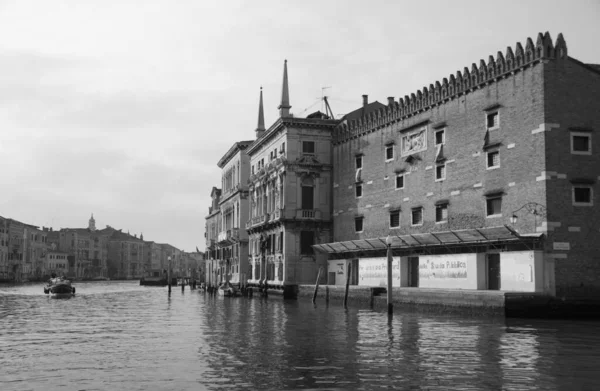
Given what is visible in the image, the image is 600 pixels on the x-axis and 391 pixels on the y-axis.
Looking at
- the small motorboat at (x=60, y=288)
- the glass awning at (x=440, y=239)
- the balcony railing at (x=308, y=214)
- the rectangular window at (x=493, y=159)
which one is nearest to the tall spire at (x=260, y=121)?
the balcony railing at (x=308, y=214)

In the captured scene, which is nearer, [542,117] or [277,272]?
[542,117]

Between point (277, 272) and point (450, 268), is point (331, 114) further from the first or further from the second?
point (450, 268)

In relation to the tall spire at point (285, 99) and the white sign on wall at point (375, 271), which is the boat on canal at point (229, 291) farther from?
the tall spire at point (285, 99)

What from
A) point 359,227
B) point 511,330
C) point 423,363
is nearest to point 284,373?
point 423,363

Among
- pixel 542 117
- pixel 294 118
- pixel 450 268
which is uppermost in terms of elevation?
pixel 294 118

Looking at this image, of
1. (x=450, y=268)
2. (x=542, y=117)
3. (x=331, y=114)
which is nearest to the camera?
(x=542, y=117)

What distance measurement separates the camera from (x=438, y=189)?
4300 centimetres

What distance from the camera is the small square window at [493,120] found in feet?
124

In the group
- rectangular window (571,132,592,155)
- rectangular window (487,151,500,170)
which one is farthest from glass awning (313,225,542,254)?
rectangular window (571,132,592,155)

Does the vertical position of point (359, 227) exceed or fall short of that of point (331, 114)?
it falls short

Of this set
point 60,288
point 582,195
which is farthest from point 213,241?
point 582,195

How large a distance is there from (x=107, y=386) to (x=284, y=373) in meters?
4.10

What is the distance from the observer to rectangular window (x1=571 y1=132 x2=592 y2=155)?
1368 inches

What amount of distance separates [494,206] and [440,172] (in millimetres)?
5865
